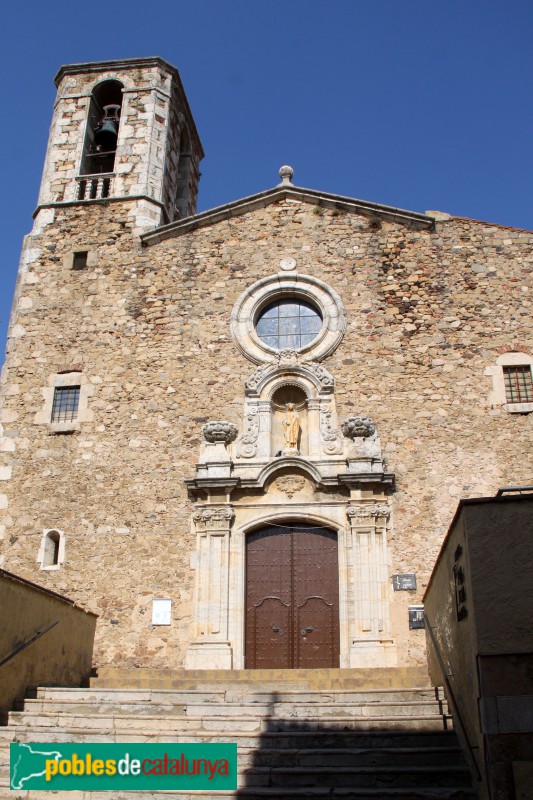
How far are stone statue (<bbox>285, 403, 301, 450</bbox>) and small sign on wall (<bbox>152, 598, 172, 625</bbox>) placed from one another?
2.90m

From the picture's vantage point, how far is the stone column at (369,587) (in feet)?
36.1

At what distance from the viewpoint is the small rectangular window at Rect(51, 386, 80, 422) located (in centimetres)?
1309

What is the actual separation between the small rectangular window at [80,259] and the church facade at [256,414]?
0.09ft

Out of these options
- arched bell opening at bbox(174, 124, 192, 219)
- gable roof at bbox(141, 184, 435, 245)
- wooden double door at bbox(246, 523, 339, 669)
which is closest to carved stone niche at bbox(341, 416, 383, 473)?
wooden double door at bbox(246, 523, 339, 669)

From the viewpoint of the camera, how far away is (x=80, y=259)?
47.3 feet

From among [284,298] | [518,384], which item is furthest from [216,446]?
[518,384]

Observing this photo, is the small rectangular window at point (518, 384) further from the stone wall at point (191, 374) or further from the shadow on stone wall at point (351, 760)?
the shadow on stone wall at point (351, 760)

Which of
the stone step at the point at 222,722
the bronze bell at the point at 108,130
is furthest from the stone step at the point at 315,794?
the bronze bell at the point at 108,130

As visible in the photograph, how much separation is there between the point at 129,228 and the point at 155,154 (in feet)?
5.92

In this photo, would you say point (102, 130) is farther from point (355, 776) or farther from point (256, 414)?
point (355, 776)

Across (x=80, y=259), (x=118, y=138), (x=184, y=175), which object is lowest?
(x=80, y=259)

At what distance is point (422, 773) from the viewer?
21.6 feet

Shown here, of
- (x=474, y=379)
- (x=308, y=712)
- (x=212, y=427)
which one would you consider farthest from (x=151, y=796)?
(x=474, y=379)

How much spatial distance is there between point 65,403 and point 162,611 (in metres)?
3.82
